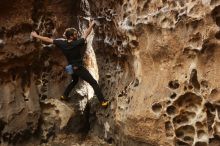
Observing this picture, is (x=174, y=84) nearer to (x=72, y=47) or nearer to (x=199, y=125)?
(x=199, y=125)

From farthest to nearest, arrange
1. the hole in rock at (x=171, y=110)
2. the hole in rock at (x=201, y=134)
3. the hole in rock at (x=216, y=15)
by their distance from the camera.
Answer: the hole in rock at (x=171, y=110) < the hole in rock at (x=201, y=134) < the hole in rock at (x=216, y=15)

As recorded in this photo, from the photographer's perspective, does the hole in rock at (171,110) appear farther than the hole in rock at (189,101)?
Yes

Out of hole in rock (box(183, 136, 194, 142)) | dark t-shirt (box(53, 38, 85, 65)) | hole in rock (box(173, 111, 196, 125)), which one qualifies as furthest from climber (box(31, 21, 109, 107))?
hole in rock (box(183, 136, 194, 142))

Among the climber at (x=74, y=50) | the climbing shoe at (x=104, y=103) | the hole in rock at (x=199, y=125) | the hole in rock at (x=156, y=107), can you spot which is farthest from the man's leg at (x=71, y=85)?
the hole in rock at (x=199, y=125)

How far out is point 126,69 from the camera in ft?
21.6

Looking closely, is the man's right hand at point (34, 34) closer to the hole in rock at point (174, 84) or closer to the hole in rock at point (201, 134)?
the hole in rock at point (174, 84)

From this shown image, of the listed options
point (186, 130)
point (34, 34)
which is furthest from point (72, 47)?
point (186, 130)

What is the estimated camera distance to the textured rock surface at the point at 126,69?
185 inches

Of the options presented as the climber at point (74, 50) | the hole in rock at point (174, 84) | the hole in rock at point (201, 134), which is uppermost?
the climber at point (74, 50)

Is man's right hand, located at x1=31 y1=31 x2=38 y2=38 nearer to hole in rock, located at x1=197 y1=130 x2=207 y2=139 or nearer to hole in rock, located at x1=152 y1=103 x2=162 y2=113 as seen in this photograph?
hole in rock, located at x1=152 y1=103 x2=162 y2=113

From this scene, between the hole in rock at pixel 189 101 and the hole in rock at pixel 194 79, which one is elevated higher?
the hole in rock at pixel 194 79

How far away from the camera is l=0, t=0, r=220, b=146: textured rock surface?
15.5 feet

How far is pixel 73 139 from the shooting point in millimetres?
7234

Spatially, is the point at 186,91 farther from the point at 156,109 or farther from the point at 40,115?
the point at 40,115
